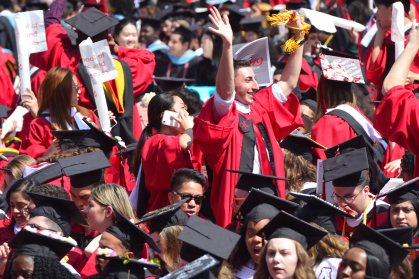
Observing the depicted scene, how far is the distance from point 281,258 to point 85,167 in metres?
2.25

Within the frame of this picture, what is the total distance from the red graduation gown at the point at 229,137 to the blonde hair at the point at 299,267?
1223 millimetres

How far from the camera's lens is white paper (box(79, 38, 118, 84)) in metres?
5.98

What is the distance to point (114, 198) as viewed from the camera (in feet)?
14.1

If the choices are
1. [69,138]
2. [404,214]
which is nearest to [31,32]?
[69,138]

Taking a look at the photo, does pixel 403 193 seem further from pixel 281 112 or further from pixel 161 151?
pixel 161 151

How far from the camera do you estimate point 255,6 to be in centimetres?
1185

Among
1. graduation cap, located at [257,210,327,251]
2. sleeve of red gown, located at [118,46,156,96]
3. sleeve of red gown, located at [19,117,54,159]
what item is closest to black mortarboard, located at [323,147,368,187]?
graduation cap, located at [257,210,327,251]

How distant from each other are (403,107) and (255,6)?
8389 mm

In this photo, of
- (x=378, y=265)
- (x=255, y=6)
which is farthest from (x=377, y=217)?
(x=255, y=6)

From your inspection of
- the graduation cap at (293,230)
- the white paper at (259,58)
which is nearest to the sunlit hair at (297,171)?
the white paper at (259,58)

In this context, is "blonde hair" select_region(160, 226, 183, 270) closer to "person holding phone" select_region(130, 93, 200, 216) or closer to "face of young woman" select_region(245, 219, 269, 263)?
"face of young woman" select_region(245, 219, 269, 263)

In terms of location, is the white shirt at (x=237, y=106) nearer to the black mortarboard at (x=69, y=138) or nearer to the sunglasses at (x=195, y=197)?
the sunglasses at (x=195, y=197)

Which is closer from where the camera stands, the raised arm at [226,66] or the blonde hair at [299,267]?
the blonde hair at [299,267]

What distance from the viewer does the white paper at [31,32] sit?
6504 millimetres
